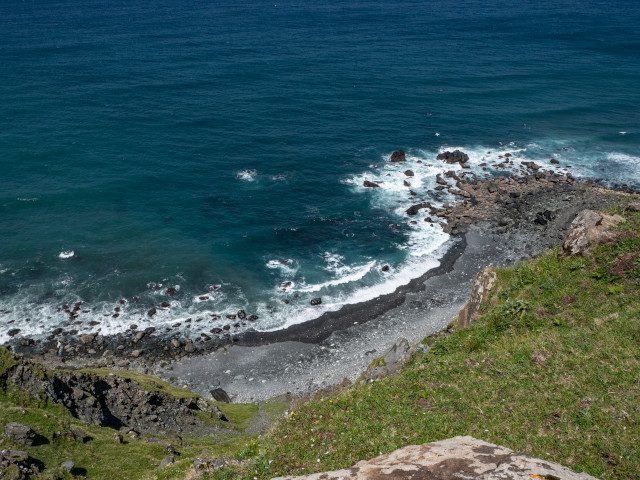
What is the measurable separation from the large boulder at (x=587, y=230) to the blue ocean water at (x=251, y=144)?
29.7 metres

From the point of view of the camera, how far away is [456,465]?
15594 millimetres

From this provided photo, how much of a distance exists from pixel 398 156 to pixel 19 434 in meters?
72.6

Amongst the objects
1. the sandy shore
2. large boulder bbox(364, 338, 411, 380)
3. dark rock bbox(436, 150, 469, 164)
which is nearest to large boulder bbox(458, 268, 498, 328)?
large boulder bbox(364, 338, 411, 380)

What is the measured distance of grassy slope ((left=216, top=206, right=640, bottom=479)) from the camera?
19531 millimetres

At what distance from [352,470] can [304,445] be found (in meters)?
5.20

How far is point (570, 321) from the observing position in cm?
2791

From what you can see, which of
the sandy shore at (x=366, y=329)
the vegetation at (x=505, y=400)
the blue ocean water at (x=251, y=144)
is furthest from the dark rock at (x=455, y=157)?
the vegetation at (x=505, y=400)

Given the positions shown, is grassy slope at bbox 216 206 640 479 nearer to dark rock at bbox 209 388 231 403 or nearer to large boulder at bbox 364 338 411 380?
large boulder at bbox 364 338 411 380

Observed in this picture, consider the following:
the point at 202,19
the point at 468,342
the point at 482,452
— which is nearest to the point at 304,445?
the point at 482,452

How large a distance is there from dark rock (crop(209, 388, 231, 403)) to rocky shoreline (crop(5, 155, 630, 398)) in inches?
221

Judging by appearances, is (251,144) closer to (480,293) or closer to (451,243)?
(451,243)

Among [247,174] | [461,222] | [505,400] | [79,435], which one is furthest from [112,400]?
[461,222]

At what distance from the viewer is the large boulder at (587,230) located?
33031 mm

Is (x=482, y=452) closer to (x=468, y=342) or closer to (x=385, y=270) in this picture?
(x=468, y=342)
